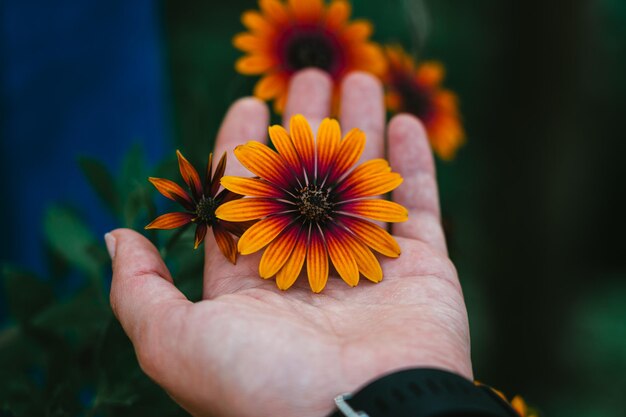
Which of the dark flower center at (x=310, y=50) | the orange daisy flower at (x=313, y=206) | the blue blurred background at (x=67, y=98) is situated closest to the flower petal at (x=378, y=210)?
the orange daisy flower at (x=313, y=206)

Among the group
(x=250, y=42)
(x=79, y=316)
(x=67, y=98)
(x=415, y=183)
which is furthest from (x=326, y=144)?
(x=67, y=98)

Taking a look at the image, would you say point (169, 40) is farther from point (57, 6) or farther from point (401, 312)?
point (401, 312)

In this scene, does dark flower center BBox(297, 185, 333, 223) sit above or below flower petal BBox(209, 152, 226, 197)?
below

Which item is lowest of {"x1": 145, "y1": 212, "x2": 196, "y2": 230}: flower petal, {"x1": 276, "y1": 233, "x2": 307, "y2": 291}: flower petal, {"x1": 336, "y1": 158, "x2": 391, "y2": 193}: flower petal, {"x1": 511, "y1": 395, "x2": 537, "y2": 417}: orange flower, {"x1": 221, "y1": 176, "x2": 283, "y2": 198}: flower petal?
{"x1": 511, "y1": 395, "x2": 537, "y2": 417}: orange flower

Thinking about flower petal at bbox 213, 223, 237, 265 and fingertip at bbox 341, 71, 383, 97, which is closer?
flower petal at bbox 213, 223, 237, 265

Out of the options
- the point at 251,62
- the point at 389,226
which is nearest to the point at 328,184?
the point at 389,226

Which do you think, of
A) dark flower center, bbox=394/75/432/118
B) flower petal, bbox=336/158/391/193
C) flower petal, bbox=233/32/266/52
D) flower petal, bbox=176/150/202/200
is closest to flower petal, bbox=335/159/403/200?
flower petal, bbox=336/158/391/193

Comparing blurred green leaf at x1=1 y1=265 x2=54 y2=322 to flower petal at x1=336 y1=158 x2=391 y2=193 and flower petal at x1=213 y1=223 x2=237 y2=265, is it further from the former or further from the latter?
flower petal at x1=336 y1=158 x2=391 y2=193
